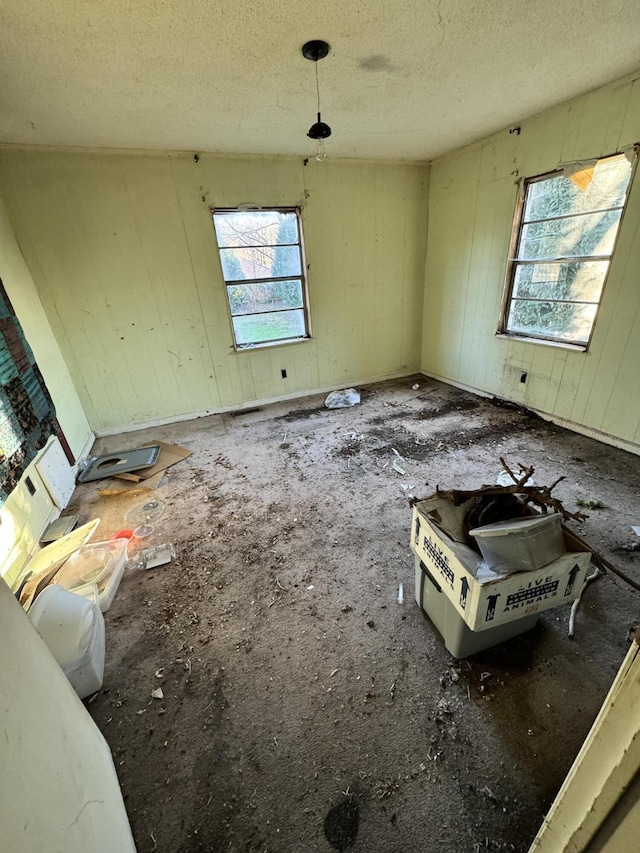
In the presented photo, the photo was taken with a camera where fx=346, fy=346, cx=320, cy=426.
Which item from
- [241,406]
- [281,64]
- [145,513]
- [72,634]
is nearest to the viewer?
[72,634]

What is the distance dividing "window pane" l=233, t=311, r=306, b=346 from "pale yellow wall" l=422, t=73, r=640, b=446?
1.79 m

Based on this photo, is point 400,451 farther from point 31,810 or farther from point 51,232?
point 51,232


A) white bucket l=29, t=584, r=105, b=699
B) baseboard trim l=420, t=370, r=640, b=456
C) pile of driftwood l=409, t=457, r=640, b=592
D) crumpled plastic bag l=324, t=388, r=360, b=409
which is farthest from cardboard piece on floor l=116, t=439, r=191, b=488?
baseboard trim l=420, t=370, r=640, b=456

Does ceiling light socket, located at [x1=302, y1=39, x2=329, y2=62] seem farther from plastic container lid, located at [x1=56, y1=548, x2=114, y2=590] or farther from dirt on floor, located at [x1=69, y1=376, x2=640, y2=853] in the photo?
plastic container lid, located at [x1=56, y1=548, x2=114, y2=590]

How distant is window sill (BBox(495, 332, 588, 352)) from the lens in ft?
9.78

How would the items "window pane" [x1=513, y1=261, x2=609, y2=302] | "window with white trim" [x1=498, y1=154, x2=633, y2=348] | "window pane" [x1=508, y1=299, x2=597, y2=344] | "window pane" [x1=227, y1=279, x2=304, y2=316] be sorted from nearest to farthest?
"window with white trim" [x1=498, y1=154, x2=633, y2=348]
"window pane" [x1=513, y1=261, x2=609, y2=302]
"window pane" [x1=508, y1=299, x2=597, y2=344]
"window pane" [x1=227, y1=279, x2=304, y2=316]

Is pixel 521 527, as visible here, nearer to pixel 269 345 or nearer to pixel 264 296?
pixel 269 345

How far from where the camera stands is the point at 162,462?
121 inches

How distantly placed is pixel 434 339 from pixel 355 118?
8.47 feet

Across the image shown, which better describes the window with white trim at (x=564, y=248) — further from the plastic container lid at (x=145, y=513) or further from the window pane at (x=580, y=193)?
the plastic container lid at (x=145, y=513)

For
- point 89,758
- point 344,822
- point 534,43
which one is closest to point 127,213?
point 534,43

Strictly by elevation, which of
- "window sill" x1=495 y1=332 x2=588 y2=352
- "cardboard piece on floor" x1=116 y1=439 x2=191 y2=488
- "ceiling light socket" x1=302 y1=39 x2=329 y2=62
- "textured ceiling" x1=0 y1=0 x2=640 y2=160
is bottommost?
"cardboard piece on floor" x1=116 y1=439 x2=191 y2=488

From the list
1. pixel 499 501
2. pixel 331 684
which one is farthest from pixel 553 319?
pixel 331 684

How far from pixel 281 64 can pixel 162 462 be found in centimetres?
285
